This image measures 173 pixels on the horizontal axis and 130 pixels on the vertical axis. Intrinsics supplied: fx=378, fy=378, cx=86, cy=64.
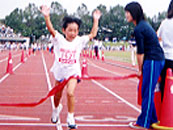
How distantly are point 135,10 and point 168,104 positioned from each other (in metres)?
1.72

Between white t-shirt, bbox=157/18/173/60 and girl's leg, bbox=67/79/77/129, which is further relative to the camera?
white t-shirt, bbox=157/18/173/60

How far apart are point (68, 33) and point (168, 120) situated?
2.26 m

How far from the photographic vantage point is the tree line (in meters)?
132

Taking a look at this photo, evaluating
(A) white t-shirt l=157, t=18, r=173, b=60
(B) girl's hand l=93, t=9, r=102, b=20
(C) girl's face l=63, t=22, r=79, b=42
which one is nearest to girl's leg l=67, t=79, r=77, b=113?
(C) girl's face l=63, t=22, r=79, b=42

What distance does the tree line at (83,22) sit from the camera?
132m

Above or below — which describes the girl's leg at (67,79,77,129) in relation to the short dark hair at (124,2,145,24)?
below

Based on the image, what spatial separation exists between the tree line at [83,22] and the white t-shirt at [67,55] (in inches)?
4557

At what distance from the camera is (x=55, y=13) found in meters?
153

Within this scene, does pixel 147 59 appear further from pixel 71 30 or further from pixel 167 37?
pixel 71 30

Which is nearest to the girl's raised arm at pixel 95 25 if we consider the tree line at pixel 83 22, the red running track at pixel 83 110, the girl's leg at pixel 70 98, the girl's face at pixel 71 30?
the girl's face at pixel 71 30

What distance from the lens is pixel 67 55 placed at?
6488 millimetres

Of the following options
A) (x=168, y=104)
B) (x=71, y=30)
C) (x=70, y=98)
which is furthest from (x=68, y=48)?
(x=168, y=104)

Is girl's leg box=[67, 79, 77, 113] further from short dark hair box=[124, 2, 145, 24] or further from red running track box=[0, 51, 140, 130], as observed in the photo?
short dark hair box=[124, 2, 145, 24]

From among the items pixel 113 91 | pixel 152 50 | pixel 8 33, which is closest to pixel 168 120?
pixel 152 50
